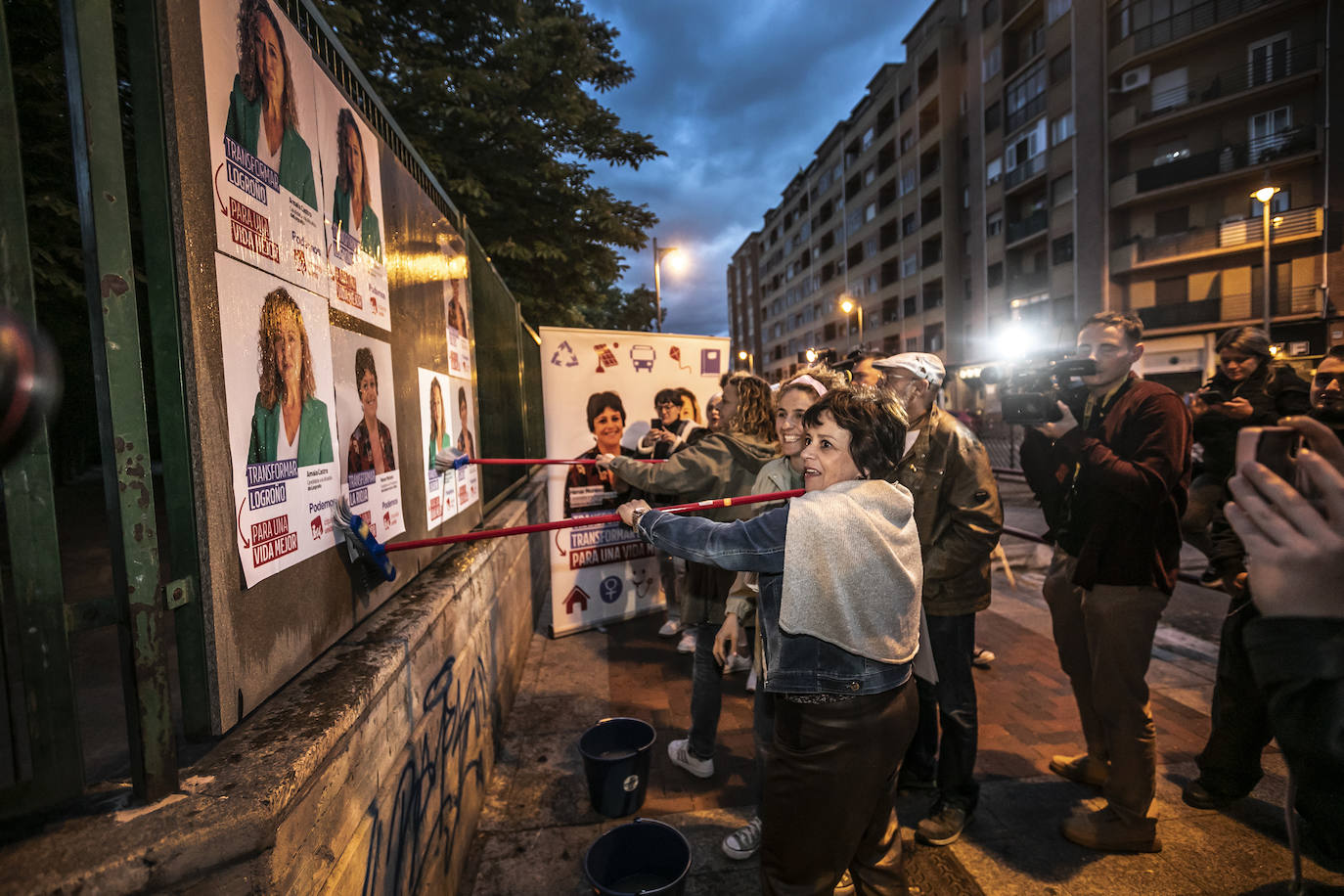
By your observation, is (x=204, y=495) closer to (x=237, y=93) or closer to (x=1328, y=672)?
(x=237, y=93)

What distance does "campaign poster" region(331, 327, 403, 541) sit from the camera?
209 centimetres

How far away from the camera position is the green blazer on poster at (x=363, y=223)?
2.10 metres

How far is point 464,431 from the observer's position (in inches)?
149

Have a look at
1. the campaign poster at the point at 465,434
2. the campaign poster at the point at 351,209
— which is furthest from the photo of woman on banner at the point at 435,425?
the campaign poster at the point at 351,209

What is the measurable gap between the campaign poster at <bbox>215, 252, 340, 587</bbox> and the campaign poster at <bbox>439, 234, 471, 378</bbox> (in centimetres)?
172

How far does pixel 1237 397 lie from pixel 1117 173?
2927 cm

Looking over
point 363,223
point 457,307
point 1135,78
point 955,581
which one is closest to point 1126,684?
point 955,581

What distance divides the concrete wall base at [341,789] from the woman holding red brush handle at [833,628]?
1.09 metres

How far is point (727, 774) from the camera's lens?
11.3 ft

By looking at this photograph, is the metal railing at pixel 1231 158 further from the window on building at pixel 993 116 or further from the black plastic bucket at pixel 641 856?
the black plastic bucket at pixel 641 856

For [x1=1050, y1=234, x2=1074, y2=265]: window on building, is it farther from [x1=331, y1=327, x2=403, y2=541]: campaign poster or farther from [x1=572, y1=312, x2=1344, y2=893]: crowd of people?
[x1=331, y1=327, x2=403, y2=541]: campaign poster

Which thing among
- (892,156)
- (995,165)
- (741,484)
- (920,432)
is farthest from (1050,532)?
(892,156)

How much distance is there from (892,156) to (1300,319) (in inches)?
1014

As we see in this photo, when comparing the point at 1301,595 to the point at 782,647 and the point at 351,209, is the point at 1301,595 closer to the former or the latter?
the point at 782,647
